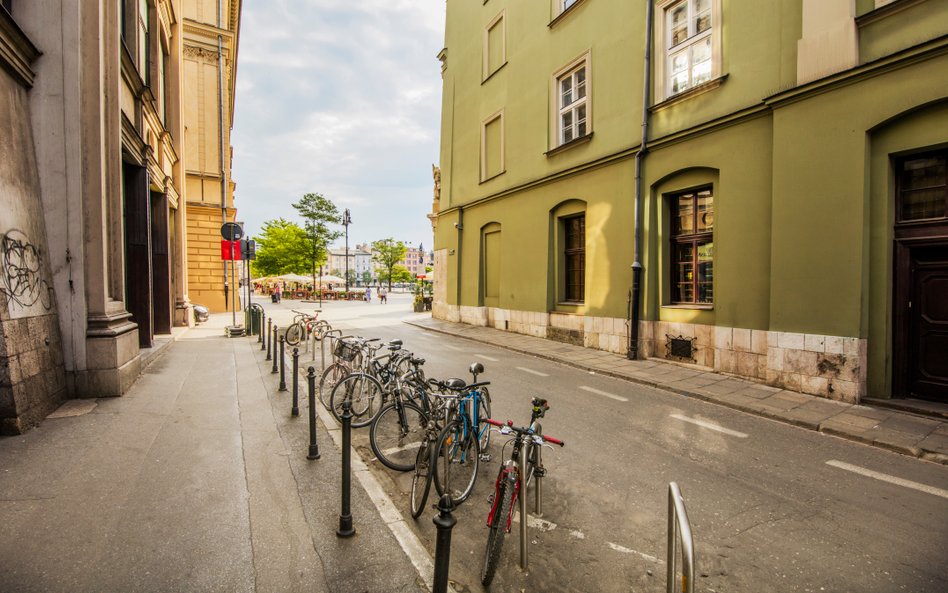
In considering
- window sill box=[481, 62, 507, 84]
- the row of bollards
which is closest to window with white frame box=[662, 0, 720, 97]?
window sill box=[481, 62, 507, 84]

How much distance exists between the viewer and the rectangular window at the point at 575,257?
1373cm

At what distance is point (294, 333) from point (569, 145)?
1004cm

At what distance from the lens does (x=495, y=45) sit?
17906mm

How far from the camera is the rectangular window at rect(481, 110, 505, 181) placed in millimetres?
17297

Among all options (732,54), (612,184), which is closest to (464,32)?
(612,184)

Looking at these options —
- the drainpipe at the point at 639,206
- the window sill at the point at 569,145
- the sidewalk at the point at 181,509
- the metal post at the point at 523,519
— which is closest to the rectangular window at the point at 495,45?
the window sill at the point at 569,145

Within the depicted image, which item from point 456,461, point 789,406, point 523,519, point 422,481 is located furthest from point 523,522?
point 789,406

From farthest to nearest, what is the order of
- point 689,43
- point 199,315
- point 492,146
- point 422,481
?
point 199,315, point 492,146, point 689,43, point 422,481

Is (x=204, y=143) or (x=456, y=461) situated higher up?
(x=204, y=143)

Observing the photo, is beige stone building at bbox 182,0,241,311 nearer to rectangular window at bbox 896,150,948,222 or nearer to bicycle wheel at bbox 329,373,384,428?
bicycle wheel at bbox 329,373,384,428

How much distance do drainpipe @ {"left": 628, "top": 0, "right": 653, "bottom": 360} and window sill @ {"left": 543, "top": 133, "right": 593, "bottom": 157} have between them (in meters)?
1.99

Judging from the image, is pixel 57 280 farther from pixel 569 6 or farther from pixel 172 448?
pixel 569 6

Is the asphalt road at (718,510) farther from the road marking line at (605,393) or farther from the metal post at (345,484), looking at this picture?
the road marking line at (605,393)

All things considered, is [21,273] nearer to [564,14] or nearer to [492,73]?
[564,14]
